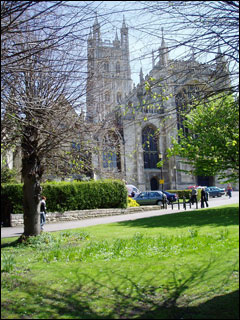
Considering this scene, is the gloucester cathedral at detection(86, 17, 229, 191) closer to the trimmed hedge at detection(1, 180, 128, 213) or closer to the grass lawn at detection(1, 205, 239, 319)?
the grass lawn at detection(1, 205, 239, 319)

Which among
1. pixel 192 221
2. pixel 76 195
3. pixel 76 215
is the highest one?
pixel 76 195

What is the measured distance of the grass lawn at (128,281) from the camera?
392 centimetres

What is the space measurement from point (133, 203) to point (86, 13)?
20607mm

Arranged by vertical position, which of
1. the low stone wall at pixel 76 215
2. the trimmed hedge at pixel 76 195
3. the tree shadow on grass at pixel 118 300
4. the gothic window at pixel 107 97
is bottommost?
the low stone wall at pixel 76 215

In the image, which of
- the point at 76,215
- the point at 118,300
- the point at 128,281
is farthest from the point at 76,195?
the point at 118,300

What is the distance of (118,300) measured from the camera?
170 inches

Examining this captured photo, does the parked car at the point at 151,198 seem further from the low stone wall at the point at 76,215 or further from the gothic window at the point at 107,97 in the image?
the gothic window at the point at 107,97

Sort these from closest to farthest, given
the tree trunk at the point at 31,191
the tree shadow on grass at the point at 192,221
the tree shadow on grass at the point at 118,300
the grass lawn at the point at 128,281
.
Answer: the tree shadow on grass at the point at 118,300, the grass lawn at the point at 128,281, the tree trunk at the point at 31,191, the tree shadow on grass at the point at 192,221

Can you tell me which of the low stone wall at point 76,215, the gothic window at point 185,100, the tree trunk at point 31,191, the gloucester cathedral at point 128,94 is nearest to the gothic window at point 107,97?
the gloucester cathedral at point 128,94

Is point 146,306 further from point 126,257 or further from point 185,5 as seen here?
point 185,5

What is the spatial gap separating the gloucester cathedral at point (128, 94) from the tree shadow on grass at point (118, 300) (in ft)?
8.02

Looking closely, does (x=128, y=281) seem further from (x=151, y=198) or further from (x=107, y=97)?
(x=151, y=198)

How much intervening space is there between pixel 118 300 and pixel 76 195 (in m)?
14.7

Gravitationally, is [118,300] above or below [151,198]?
above
